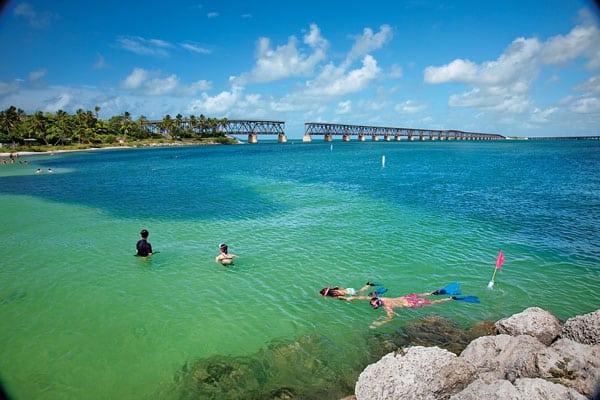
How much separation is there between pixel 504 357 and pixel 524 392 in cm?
272

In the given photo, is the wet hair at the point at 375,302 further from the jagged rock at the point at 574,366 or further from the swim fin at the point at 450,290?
the jagged rock at the point at 574,366

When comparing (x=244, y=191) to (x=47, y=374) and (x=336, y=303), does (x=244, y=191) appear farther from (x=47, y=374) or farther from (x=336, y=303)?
(x=47, y=374)

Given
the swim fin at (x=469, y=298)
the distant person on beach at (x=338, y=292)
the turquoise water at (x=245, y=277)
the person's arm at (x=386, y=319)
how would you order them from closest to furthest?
the turquoise water at (x=245, y=277), the person's arm at (x=386, y=319), the swim fin at (x=469, y=298), the distant person on beach at (x=338, y=292)

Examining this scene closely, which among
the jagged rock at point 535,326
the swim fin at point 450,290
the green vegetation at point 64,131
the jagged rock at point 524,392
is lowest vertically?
the swim fin at point 450,290

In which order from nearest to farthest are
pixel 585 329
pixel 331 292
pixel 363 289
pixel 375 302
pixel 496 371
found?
1. pixel 496 371
2. pixel 585 329
3. pixel 375 302
4. pixel 331 292
5. pixel 363 289

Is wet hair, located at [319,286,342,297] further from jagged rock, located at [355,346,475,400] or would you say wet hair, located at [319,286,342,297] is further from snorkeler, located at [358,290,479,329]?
jagged rock, located at [355,346,475,400]

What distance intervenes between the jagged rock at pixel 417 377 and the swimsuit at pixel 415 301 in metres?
5.88

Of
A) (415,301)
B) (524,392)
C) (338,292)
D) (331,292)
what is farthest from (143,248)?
(524,392)

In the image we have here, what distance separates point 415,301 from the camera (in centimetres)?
1455

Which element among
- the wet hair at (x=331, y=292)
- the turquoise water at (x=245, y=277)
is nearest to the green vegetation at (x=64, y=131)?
the turquoise water at (x=245, y=277)

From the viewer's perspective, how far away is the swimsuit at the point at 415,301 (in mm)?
14359

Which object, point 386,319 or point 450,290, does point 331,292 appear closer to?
point 386,319

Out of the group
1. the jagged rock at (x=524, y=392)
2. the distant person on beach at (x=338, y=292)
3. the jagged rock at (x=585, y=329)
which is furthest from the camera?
the distant person on beach at (x=338, y=292)

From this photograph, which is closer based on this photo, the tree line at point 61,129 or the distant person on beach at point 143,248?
the distant person on beach at point 143,248
